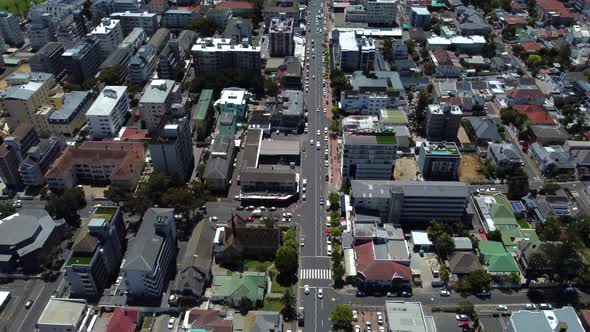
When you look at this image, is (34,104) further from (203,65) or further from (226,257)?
(226,257)

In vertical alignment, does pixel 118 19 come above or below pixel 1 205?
above

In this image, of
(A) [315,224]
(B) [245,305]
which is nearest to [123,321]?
(B) [245,305]

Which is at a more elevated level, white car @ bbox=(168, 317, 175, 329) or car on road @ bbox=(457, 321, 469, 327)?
white car @ bbox=(168, 317, 175, 329)

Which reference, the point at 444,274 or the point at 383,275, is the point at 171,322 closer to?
the point at 383,275

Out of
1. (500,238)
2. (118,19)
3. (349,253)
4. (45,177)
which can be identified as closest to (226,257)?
(349,253)

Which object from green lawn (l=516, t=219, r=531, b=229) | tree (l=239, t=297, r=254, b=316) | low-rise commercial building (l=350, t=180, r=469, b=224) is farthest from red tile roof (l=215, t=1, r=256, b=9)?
tree (l=239, t=297, r=254, b=316)

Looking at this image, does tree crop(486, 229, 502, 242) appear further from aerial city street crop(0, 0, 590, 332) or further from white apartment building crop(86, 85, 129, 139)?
white apartment building crop(86, 85, 129, 139)
